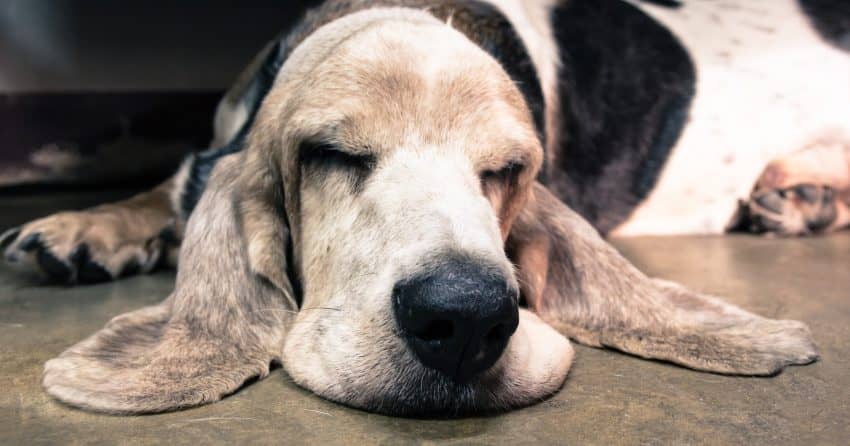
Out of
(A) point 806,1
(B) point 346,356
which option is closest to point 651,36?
(A) point 806,1

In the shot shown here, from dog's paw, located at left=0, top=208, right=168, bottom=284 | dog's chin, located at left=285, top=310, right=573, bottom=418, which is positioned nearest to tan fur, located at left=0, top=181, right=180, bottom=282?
dog's paw, located at left=0, top=208, right=168, bottom=284

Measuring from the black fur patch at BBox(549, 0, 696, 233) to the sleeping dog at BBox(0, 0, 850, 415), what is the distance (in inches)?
3.1

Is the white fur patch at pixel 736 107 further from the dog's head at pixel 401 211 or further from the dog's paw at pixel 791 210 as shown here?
the dog's head at pixel 401 211

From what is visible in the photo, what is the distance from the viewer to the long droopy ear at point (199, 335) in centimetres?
176

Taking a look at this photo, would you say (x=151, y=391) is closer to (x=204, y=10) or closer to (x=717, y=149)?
(x=717, y=149)

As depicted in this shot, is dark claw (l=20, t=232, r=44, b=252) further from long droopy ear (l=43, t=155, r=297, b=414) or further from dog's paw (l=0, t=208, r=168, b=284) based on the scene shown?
long droopy ear (l=43, t=155, r=297, b=414)

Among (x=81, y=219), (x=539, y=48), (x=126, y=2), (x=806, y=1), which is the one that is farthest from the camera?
(x=126, y=2)

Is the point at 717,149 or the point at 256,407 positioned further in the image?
the point at 717,149

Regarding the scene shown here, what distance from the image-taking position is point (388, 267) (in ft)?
5.58

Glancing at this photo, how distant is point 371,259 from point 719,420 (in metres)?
0.75

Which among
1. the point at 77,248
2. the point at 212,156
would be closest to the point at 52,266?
the point at 77,248

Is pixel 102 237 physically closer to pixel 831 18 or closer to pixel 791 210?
pixel 791 210

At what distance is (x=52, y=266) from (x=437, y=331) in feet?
5.63

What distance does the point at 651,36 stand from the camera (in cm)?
376
